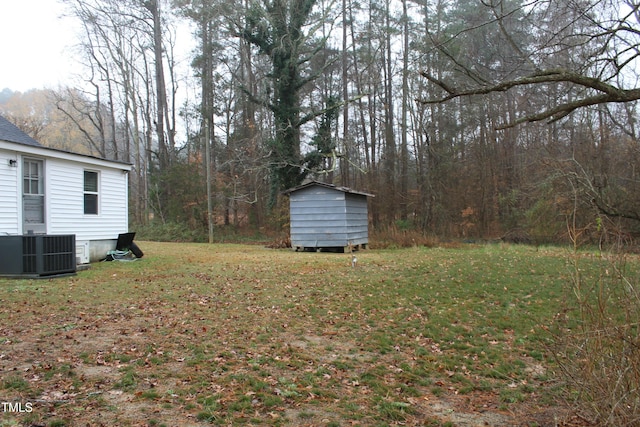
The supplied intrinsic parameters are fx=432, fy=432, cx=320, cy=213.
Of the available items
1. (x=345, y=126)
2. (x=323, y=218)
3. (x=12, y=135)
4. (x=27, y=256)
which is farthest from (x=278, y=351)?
(x=345, y=126)

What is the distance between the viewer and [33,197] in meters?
11.1

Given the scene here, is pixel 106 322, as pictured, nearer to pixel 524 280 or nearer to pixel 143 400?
pixel 143 400

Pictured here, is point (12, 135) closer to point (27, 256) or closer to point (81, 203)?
point (81, 203)

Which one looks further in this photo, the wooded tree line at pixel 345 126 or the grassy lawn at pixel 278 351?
the wooded tree line at pixel 345 126

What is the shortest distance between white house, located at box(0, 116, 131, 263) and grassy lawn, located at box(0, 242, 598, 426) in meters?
2.58

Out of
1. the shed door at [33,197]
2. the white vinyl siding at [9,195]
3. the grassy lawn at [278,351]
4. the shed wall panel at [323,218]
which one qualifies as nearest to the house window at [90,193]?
the shed door at [33,197]

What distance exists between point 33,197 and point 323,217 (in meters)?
9.45

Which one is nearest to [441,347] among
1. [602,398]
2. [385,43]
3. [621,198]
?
[602,398]

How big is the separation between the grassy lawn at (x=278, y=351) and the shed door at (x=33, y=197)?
8.03ft

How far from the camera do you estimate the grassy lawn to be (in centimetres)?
345

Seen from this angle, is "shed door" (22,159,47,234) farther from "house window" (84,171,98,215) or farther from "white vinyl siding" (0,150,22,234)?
"house window" (84,171,98,215)

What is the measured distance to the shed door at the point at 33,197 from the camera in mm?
10875

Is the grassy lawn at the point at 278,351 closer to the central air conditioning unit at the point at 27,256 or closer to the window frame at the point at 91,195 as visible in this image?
the central air conditioning unit at the point at 27,256

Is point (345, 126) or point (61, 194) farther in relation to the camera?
point (345, 126)
